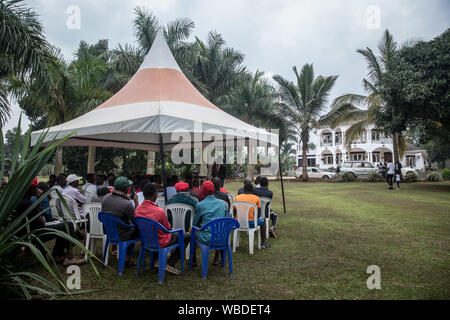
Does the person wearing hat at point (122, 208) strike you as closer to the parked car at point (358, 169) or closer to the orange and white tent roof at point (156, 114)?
the orange and white tent roof at point (156, 114)

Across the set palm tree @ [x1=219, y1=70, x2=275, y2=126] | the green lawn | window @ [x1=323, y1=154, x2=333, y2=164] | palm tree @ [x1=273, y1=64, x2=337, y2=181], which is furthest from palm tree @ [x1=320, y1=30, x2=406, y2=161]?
window @ [x1=323, y1=154, x2=333, y2=164]

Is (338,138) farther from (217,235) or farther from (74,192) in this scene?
(217,235)

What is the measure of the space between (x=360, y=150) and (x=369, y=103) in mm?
24445

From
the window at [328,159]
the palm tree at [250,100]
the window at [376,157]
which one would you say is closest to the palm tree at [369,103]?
the palm tree at [250,100]

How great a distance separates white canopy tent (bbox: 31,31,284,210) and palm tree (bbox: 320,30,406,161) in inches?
615

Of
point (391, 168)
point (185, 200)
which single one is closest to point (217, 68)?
point (391, 168)

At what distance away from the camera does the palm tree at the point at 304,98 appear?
21.9 m

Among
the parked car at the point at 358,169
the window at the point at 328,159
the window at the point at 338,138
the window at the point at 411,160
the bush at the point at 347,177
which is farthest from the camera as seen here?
the window at the point at 328,159

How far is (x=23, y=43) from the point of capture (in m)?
6.91

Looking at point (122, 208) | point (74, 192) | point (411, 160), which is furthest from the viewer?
point (411, 160)

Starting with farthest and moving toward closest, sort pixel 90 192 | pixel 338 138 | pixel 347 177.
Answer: pixel 338 138 < pixel 347 177 < pixel 90 192

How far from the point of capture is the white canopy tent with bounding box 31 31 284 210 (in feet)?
15.9

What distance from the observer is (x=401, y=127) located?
15719 millimetres
